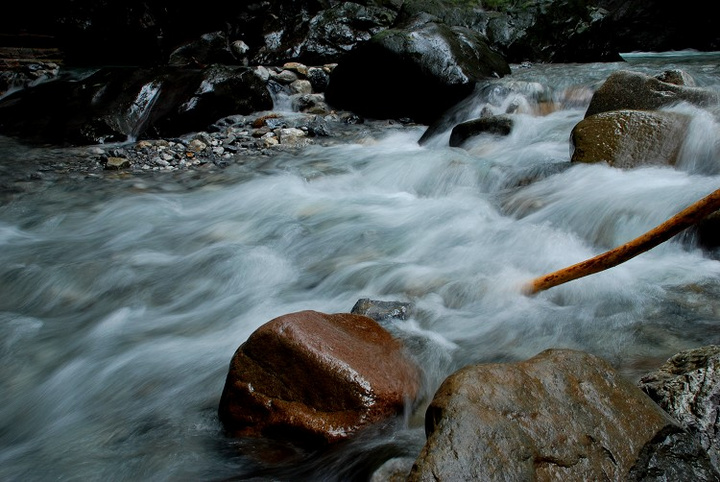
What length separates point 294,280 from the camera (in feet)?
15.1

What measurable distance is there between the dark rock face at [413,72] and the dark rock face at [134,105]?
6.54 feet

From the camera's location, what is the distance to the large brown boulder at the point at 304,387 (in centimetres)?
248

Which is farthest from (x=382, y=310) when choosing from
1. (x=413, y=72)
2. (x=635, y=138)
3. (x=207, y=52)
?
(x=207, y=52)

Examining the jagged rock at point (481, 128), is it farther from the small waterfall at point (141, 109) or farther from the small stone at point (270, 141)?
the small waterfall at point (141, 109)

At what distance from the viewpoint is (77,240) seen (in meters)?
5.77

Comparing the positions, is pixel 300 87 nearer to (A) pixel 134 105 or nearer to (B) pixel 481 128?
(A) pixel 134 105

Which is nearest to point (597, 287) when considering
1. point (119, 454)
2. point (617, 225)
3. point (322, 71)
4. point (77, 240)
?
point (617, 225)

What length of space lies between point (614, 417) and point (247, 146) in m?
7.73

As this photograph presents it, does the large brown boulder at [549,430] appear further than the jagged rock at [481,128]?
No

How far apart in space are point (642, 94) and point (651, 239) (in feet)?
15.0

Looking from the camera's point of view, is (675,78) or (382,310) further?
(675,78)

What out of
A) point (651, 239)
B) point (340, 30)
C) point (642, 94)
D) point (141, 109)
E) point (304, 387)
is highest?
point (340, 30)

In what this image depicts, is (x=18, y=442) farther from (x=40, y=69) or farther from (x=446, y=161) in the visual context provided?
(x=40, y=69)

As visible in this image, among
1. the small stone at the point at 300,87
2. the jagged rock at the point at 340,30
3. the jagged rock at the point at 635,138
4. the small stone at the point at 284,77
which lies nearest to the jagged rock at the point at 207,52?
the jagged rock at the point at 340,30
